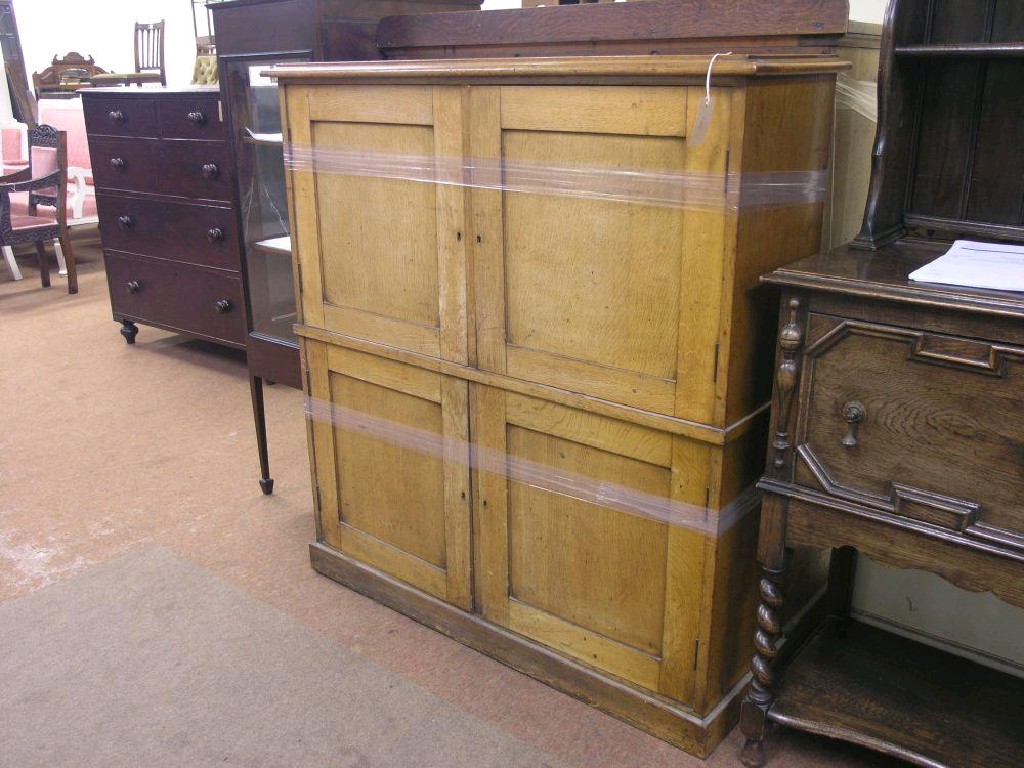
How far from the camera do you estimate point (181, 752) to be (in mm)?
1776

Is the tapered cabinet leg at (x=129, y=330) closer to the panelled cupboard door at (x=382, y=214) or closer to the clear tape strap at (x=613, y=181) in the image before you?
the panelled cupboard door at (x=382, y=214)

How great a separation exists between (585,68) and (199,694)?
149 cm

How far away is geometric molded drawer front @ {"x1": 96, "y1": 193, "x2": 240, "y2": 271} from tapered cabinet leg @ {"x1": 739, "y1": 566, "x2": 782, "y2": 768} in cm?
247

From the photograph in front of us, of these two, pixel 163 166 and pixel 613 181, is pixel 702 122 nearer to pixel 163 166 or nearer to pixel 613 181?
pixel 613 181

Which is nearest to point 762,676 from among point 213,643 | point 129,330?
point 213,643

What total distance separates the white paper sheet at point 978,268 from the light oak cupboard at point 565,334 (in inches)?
10.2

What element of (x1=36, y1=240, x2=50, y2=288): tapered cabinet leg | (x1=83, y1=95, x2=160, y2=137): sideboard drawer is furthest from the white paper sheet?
(x1=36, y1=240, x2=50, y2=288): tapered cabinet leg

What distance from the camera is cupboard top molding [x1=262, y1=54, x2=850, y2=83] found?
1.38 meters

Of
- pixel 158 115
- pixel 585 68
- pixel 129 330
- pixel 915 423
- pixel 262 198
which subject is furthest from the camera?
pixel 129 330

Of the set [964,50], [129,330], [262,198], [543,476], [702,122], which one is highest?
[964,50]

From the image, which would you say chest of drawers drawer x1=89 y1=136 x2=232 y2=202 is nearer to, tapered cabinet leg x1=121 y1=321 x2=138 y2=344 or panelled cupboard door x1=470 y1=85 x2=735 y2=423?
tapered cabinet leg x1=121 y1=321 x2=138 y2=344

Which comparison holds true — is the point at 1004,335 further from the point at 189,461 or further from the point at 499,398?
the point at 189,461

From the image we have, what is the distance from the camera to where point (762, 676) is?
1.67 meters

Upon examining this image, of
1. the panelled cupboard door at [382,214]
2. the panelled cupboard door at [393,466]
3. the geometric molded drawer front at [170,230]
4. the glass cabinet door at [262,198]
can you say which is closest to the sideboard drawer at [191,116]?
the geometric molded drawer front at [170,230]
